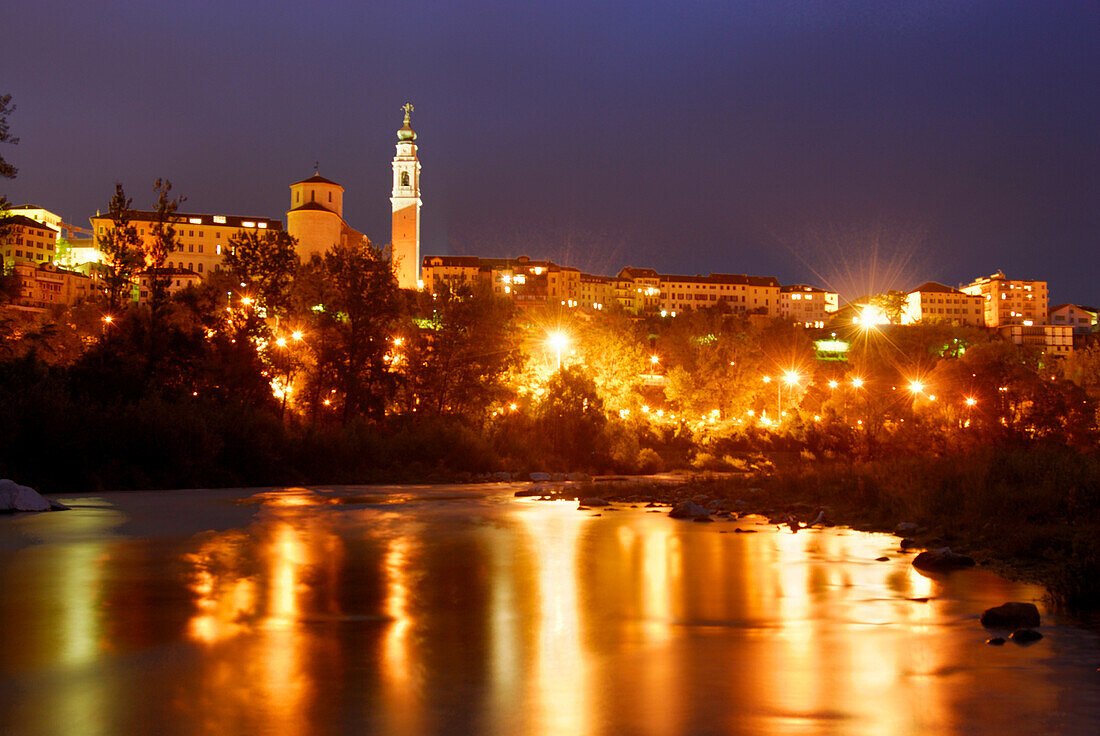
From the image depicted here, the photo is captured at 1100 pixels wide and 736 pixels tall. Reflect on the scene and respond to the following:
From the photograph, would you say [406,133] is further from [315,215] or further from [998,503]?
[998,503]

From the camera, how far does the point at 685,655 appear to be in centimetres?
770

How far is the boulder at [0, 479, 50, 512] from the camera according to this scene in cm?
1800

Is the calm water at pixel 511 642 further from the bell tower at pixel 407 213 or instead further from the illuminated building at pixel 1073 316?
the illuminated building at pixel 1073 316

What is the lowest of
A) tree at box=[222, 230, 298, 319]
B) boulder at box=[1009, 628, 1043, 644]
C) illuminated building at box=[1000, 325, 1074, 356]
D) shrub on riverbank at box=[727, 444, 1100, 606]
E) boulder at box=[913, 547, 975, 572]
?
boulder at box=[1009, 628, 1043, 644]

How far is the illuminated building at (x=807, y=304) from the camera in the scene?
18600cm

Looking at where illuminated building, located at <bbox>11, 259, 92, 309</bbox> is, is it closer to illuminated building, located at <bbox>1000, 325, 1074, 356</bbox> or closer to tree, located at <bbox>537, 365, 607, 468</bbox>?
tree, located at <bbox>537, 365, 607, 468</bbox>

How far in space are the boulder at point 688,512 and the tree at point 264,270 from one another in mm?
27069

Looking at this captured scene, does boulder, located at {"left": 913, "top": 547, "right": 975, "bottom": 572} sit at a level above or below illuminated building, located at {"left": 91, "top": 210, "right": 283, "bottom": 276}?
below

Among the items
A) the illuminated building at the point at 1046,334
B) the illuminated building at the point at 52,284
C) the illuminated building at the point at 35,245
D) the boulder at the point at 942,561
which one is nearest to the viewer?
the boulder at the point at 942,561

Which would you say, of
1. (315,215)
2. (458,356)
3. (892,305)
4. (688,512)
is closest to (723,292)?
(892,305)

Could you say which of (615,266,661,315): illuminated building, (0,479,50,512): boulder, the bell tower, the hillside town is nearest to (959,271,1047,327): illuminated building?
the hillside town

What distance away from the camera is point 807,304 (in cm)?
18988

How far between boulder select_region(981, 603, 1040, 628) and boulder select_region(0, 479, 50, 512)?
1841cm

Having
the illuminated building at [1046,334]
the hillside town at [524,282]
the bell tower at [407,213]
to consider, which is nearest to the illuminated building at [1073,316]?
the hillside town at [524,282]
